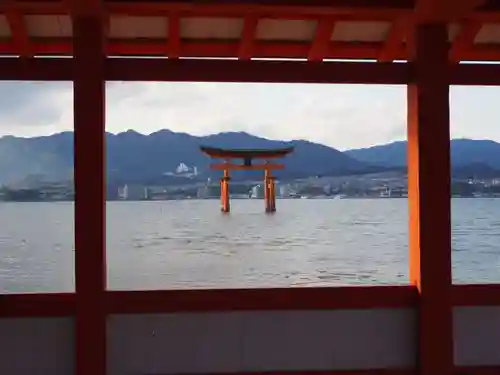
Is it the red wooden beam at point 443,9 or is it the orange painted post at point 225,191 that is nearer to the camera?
the red wooden beam at point 443,9

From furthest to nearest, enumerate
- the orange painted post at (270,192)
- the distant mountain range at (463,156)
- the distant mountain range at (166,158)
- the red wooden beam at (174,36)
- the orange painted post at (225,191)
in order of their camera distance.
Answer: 1. the distant mountain range at (166,158)
2. the orange painted post at (270,192)
3. the orange painted post at (225,191)
4. the distant mountain range at (463,156)
5. the red wooden beam at (174,36)

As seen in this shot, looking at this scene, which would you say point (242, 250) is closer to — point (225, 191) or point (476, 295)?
point (225, 191)

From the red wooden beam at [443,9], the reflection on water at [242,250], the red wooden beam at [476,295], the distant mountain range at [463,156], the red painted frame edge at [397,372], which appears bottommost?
the reflection on water at [242,250]

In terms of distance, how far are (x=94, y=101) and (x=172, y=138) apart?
103 ft

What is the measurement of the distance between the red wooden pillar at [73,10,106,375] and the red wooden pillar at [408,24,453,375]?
145 cm

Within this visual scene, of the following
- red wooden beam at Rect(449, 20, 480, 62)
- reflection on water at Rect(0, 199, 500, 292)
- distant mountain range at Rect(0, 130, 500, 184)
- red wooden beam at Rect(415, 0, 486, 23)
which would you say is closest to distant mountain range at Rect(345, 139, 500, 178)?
distant mountain range at Rect(0, 130, 500, 184)

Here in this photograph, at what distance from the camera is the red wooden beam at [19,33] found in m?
2.81

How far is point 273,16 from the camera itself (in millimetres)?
2910

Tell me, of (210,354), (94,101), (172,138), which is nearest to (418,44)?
(94,101)

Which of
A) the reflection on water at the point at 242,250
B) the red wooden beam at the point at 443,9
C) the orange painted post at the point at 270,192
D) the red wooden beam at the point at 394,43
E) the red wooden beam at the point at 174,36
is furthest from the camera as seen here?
the orange painted post at the point at 270,192

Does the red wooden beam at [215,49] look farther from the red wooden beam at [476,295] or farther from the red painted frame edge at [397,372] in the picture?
the red painted frame edge at [397,372]

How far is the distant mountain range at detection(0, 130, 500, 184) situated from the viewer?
26.2 meters

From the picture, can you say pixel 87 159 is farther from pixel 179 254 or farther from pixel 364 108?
pixel 364 108

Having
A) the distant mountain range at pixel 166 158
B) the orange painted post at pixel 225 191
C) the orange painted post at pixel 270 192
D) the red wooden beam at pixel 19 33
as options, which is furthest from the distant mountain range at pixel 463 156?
the red wooden beam at pixel 19 33
